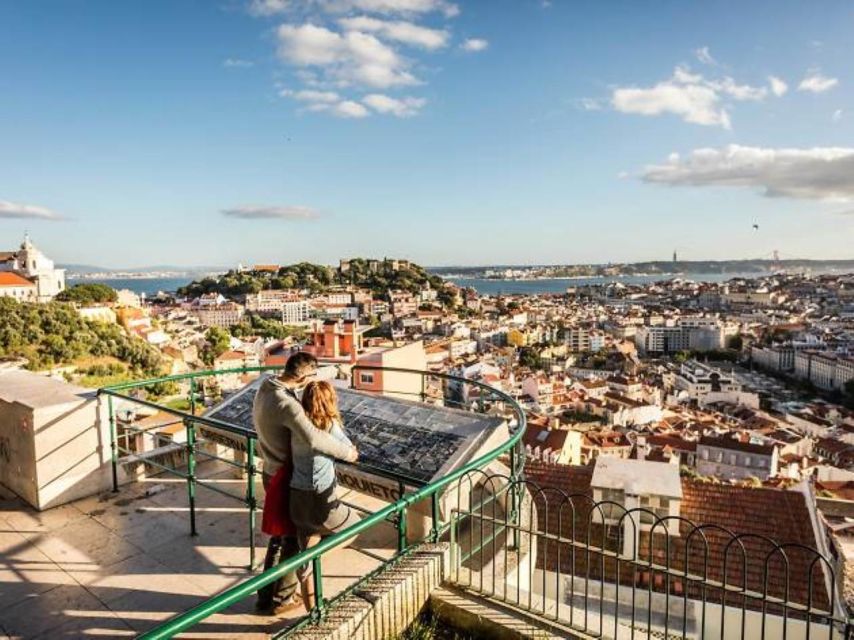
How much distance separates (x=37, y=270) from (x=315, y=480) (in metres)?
80.4

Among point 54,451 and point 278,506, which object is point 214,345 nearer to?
point 54,451

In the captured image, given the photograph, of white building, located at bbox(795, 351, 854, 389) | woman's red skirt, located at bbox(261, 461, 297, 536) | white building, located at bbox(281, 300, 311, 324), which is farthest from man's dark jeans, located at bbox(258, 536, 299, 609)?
white building, located at bbox(281, 300, 311, 324)

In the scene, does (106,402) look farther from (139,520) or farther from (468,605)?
(468,605)

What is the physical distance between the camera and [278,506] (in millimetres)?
2906

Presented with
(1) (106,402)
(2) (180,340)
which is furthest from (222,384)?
(1) (106,402)

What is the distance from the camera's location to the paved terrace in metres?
2.89

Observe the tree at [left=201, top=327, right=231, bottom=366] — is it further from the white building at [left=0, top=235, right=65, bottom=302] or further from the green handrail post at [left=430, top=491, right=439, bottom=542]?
the green handrail post at [left=430, top=491, right=439, bottom=542]

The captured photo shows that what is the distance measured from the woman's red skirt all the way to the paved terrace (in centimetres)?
45

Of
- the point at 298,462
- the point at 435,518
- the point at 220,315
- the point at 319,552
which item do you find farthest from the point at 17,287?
the point at 319,552

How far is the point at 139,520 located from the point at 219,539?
0.70 metres

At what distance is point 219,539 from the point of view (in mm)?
3836

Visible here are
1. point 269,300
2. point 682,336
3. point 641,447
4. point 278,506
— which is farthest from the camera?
point 269,300

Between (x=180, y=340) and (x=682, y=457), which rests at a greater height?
(x=180, y=340)

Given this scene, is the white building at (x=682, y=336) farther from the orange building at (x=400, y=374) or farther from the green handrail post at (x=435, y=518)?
the green handrail post at (x=435, y=518)
